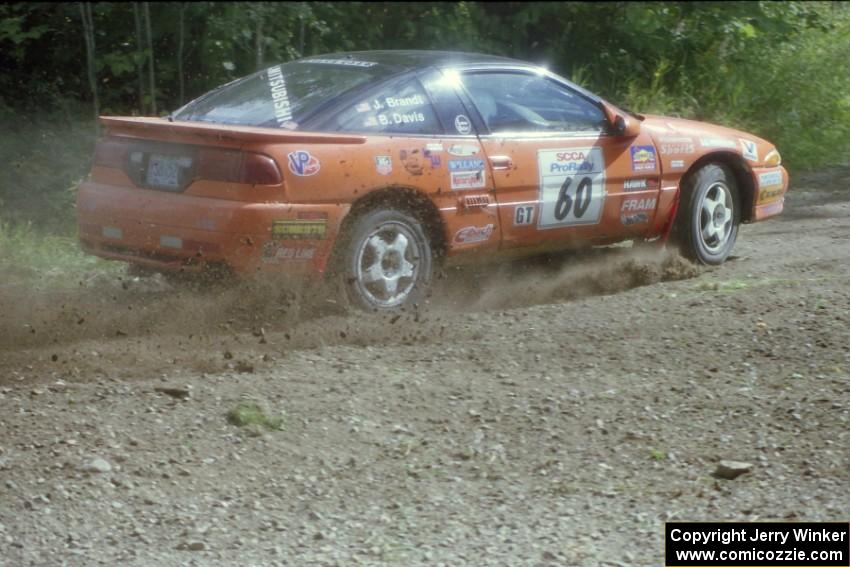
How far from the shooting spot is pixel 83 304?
6961 millimetres

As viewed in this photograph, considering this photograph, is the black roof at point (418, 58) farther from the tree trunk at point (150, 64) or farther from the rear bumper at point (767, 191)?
the rear bumper at point (767, 191)

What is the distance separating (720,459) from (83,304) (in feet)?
11.5

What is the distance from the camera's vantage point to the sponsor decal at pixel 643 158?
793 cm

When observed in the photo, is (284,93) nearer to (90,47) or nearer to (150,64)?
(90,47)

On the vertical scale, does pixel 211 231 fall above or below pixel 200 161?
below

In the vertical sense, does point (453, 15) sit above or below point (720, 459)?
above

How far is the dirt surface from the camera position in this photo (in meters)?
4.41

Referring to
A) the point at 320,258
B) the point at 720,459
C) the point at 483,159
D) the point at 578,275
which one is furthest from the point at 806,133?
the point at 720,459

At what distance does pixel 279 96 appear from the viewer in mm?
7094

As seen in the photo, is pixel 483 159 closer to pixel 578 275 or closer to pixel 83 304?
pixel 578 275

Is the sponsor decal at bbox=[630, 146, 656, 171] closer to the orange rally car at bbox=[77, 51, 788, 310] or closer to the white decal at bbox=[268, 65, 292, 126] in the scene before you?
the orange rally car at bbox=[77, 51, 788, 310]

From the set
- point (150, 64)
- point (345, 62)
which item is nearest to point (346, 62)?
point (345, 62)

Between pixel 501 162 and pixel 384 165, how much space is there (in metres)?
0.79

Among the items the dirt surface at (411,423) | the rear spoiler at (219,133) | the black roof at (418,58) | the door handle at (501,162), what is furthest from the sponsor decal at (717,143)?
the rear spoiler at (219,133)
